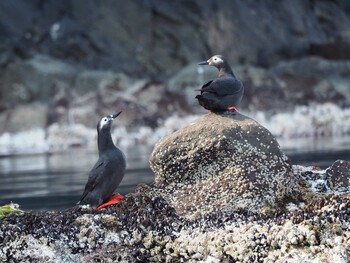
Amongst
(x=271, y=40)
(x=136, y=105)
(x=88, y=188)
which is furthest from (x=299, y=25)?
(x=88, y=188)

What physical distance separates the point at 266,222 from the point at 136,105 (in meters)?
29.9

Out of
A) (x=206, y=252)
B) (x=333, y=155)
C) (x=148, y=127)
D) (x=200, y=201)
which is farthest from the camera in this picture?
(x=148, y=127)

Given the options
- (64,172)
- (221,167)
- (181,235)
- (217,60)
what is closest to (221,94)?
(217,60)

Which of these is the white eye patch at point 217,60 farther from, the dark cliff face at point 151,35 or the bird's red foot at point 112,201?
the dark cliff face at point 151,35

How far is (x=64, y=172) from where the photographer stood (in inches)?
846

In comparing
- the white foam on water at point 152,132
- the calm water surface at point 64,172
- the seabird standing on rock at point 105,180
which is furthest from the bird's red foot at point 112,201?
the white foam on water at point 152,132

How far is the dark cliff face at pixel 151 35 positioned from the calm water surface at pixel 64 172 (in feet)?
42.4

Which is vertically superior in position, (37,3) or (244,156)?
(37,3)

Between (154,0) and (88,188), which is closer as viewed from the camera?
(88,188)

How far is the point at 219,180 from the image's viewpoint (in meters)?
9.73

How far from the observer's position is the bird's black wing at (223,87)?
34.1 ft

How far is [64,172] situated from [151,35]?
23231 millimetres

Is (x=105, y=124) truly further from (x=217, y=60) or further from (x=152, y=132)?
(x=152, y=132)

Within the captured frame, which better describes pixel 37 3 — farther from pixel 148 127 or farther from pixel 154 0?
pixel 148 127
